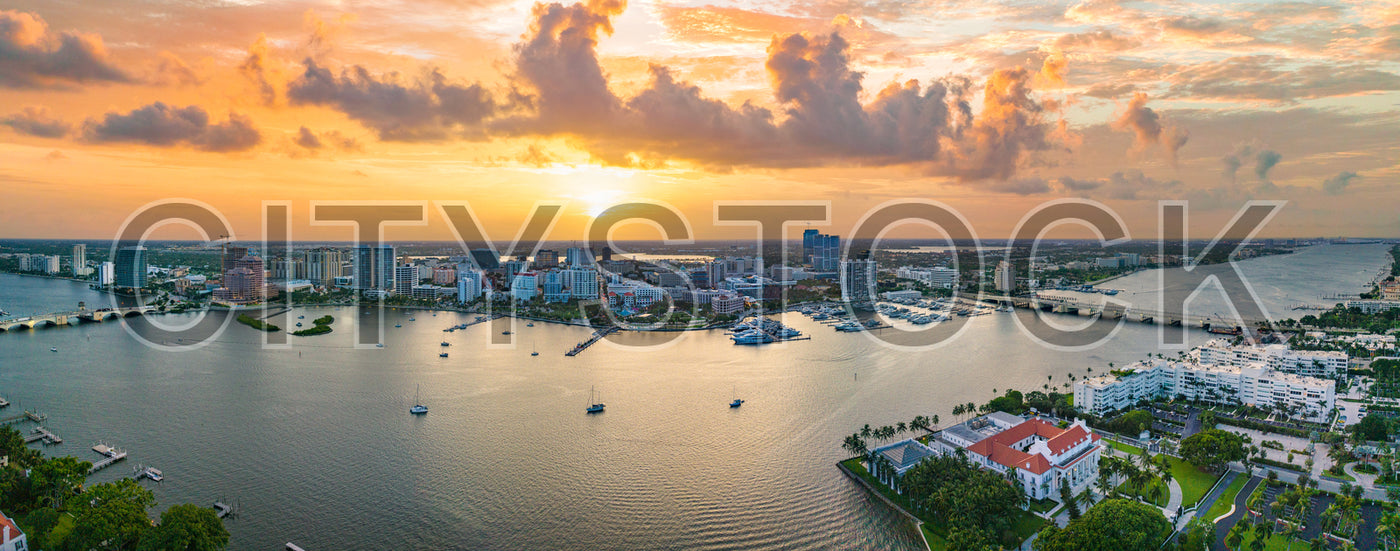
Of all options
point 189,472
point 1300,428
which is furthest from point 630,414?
point 1300,428

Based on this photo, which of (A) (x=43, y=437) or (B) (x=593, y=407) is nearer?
(A) (x=43, y=437)

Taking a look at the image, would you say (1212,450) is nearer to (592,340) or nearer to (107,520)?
(107,520)

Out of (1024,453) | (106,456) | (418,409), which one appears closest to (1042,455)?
(1024,453)

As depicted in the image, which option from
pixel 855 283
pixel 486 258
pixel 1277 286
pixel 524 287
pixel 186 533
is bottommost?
pixel 186 533

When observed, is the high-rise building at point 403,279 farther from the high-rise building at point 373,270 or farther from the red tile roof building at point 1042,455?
the red tile roof building at point 1042,455

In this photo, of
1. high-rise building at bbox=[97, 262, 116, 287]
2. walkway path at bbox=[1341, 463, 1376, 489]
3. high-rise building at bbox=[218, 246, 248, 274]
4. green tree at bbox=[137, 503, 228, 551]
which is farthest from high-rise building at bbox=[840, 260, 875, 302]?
high-rise building at bbox=[97, 262, 116, 287]

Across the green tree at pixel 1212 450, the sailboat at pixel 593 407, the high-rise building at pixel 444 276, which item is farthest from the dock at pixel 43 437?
the high-rise building at pixel 444 276

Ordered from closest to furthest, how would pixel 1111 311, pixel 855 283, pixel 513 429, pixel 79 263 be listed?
pixel 513 429 → pixel 1111 311 → pixel 855 283 → pixel 79 263
